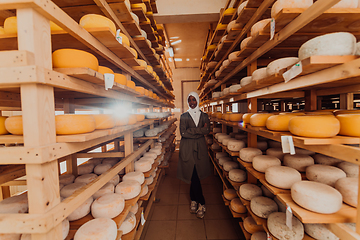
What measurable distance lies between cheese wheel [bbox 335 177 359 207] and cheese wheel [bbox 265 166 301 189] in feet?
0.83

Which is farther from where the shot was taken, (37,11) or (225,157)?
(225,157)

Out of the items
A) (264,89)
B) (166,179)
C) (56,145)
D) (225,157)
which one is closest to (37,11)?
(56,145)

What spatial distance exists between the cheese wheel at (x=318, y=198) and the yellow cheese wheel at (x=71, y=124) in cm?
140

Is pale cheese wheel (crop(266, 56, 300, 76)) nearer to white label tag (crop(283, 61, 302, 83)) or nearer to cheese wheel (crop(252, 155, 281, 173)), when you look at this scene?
white label tag (crop(283, 61, 302, 83))

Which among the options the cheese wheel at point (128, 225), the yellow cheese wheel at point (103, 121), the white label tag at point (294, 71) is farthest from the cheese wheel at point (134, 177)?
the white label tag at point (294, 71)

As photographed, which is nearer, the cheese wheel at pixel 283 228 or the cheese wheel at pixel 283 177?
the cheese wheel at pixel 283 228

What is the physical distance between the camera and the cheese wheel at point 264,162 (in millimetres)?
1553

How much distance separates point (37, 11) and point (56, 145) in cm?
65

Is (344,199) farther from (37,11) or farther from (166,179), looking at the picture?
(166,179)

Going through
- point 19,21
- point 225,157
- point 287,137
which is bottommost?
point 225,157

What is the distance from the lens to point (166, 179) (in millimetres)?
3879

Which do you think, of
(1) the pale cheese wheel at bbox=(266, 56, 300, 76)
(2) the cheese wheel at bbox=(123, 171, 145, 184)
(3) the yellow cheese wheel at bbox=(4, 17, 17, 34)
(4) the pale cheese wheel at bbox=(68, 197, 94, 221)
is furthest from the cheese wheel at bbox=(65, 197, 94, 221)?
(1) the pale cheese wheel at bbox=(266, 56, 300, 76)

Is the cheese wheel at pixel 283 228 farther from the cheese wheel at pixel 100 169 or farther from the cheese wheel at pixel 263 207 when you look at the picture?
the cheese wheel at pixel 100 169

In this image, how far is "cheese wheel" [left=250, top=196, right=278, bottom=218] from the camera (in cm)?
153
